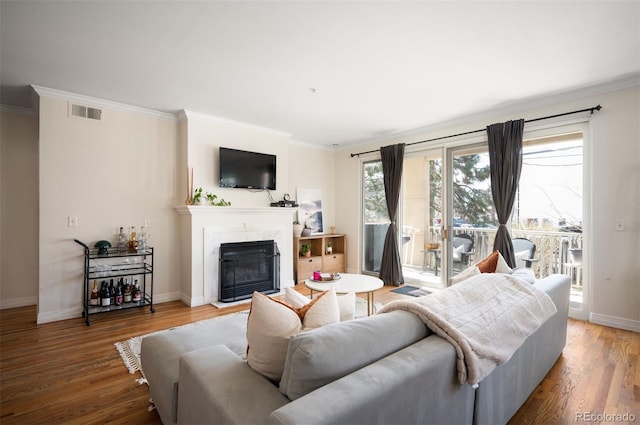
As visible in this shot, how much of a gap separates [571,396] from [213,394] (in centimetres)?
227

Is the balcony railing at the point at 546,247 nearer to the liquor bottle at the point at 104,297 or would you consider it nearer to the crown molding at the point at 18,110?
the liquor bottle at the point at 104,297

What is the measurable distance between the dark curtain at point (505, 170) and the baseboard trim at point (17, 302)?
5.94 metres

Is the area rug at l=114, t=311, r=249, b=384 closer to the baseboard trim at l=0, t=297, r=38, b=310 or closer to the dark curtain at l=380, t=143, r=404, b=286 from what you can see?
the baseboard trim at l=0, t=297, r=38, b=310

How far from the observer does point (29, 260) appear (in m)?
3.98

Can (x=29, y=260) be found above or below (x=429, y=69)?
below

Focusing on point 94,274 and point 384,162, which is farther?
point 384,162

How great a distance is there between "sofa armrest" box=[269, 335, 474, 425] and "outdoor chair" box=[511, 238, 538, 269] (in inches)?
127

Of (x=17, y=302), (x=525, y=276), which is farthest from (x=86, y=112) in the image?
(x=525, y=276)

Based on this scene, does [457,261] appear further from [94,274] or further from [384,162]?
[94,274]

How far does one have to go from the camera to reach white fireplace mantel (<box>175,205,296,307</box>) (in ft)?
13.1

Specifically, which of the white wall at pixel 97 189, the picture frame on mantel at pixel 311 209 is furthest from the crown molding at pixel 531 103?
the white wall at pixel 97 189

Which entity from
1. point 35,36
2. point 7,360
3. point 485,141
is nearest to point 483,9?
point 485,141

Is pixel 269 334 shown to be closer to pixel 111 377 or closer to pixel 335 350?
pixel 335 350

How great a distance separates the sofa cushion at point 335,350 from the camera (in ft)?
3.38
